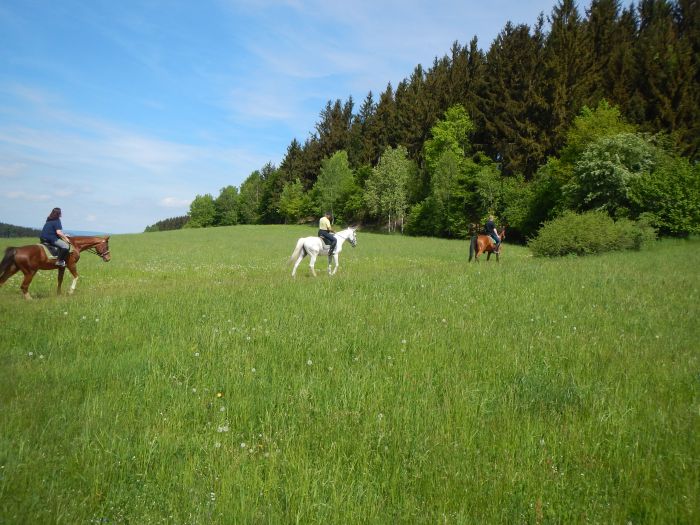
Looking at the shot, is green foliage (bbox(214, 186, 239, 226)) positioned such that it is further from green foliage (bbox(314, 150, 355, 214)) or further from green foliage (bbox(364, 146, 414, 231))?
green foliage (bbox(364, 146, 414, 231))

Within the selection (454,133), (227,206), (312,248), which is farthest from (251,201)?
(312,248)

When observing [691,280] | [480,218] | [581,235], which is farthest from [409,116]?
[691,280]

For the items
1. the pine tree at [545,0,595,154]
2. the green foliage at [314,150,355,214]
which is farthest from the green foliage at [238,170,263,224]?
the pine tree at [545,0,595,154]

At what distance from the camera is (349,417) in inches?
164

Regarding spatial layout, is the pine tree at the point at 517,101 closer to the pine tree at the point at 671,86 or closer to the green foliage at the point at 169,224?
the pine tree at the point at 671,86

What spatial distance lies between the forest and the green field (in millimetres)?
30084

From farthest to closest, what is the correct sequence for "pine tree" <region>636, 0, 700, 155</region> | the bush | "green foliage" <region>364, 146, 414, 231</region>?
"green foliage" <region>364, 146, 414, 231</region>
"pine tree" <region>636, 0, 700, 155</region>
the bush

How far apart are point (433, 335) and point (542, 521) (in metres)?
3.97

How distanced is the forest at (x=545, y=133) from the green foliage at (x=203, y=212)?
59388mm

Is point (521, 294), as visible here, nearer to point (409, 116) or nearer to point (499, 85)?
point (499, 85)

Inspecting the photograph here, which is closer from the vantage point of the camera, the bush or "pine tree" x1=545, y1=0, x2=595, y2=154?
the bush

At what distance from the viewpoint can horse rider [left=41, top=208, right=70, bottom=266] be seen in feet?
41.3

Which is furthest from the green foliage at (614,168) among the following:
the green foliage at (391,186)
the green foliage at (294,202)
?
the green foliage at (294,202)

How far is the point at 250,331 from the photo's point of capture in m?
7.13
